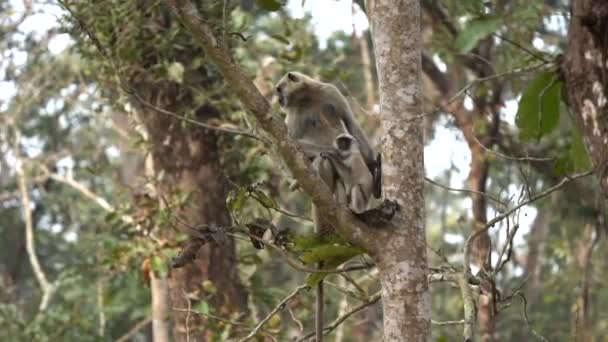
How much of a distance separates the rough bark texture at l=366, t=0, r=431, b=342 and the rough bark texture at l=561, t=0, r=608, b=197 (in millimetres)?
704

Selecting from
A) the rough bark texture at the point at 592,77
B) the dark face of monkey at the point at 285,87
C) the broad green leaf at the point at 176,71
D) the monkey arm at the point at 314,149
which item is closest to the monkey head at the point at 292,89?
the dark face of monkey at the point at 285,87

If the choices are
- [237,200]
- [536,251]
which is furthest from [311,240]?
[536,251]

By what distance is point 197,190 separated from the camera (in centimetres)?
705

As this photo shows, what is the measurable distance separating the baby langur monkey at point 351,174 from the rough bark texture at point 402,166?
5.46 feet

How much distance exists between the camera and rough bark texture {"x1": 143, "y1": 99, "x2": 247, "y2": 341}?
274 inches

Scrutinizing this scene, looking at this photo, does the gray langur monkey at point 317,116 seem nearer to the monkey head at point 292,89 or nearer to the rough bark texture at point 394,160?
the monkey head at point 292,89

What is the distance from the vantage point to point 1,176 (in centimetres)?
1516

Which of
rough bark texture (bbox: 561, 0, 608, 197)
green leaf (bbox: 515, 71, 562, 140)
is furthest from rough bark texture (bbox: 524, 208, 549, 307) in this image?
rough bark texture (bbox: 561, 0, 608, 197)

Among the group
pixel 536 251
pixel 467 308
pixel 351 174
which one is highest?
pixel 536 251

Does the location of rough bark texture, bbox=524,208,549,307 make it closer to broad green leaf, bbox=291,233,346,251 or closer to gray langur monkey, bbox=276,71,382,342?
gray langur monkey, bbox=276,71,382,342

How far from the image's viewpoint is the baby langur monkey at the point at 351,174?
18.3ft

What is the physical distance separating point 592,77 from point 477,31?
1.23 m

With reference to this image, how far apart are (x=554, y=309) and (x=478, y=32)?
1298 centimetres

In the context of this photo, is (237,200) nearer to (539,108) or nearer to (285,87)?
(539,108)
